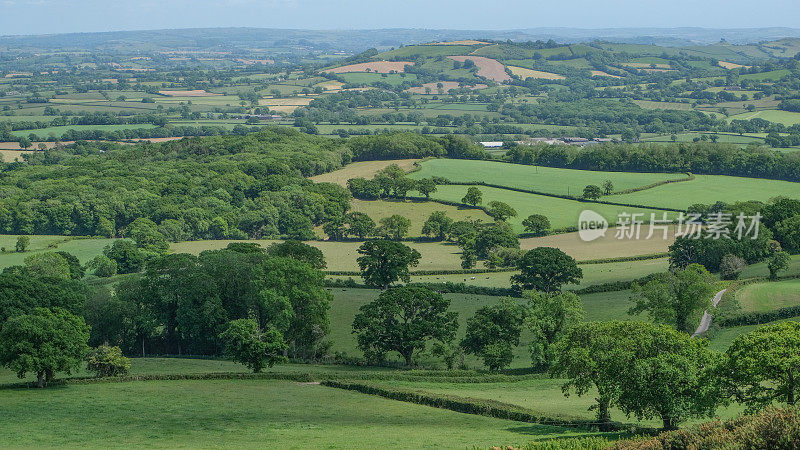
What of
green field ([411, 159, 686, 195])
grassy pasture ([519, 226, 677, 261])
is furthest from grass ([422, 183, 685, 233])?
grassy pasture ([519, 226, 677, 261])

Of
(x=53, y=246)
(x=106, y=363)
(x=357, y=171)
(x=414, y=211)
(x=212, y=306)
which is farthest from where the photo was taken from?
(x=357, y=171)

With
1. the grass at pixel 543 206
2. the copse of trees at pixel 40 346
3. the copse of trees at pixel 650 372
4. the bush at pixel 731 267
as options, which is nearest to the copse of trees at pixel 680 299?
the bush at pixel 731 267

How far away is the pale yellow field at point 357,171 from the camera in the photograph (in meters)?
136

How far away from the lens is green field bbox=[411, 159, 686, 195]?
409 ft

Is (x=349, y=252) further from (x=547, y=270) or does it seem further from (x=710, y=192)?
(x=710, y=192)

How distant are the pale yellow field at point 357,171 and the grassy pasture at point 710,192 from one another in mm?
40498

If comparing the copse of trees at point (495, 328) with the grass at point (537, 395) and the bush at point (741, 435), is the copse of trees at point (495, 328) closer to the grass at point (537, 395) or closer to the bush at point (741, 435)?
the grass at point (537, 395)

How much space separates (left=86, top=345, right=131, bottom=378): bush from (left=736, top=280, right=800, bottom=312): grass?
4405 cm

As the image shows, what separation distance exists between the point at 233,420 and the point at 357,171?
10377cm

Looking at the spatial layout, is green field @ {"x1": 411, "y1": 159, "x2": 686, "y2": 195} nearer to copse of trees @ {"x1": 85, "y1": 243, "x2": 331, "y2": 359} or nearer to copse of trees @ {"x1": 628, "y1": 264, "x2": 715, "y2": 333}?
copse of trees @ {"x1": 628, "y1": 264, "x2": 715, "y2": 333}

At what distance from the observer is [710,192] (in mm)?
117125

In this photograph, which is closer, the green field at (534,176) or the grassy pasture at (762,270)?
the grassy pasture at (762,270)

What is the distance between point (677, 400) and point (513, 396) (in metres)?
12.1

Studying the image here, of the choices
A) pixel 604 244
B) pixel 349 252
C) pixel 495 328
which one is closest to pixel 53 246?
pixel 349 252
